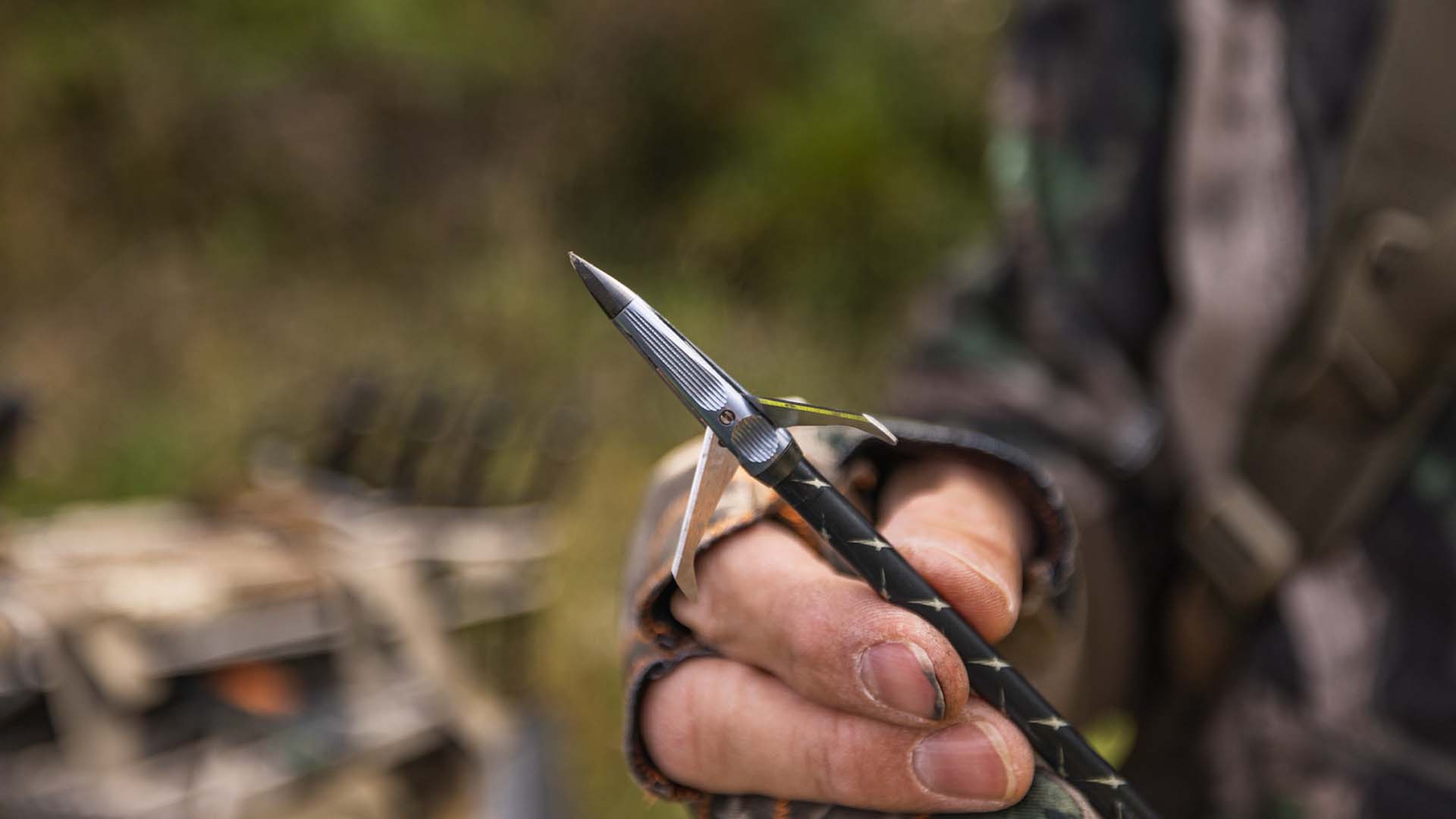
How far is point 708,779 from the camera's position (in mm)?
706

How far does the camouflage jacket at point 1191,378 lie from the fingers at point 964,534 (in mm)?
345

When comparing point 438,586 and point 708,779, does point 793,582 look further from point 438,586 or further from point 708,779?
point 438,586

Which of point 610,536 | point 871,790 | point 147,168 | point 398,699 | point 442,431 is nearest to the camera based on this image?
point 871,790

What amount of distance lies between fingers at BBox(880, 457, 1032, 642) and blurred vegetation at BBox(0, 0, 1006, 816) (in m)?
4.49

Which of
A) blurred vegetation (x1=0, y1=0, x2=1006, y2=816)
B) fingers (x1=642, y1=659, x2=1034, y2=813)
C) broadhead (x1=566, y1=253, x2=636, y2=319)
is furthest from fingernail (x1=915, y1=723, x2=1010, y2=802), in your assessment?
blurred vegetation (x1=0, y1=0, x2=1006, y2=816)

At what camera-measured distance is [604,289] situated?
0.65m

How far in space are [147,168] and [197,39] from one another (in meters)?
1.08

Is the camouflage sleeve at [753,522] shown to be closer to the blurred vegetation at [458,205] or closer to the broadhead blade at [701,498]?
the broadhead blade at [701,498]

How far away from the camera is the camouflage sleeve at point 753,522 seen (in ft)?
2.33

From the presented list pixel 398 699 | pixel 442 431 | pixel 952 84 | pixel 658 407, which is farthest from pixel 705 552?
pixel 952 84

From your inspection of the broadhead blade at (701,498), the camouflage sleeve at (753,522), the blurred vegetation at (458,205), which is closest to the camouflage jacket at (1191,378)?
the camouflage sleeve at (753,522)

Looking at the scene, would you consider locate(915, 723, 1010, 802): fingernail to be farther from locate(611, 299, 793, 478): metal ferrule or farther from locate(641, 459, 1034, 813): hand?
locate(611, 299, 793, 478): metal ferrule

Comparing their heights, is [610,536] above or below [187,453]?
below

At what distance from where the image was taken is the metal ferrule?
63 cm
